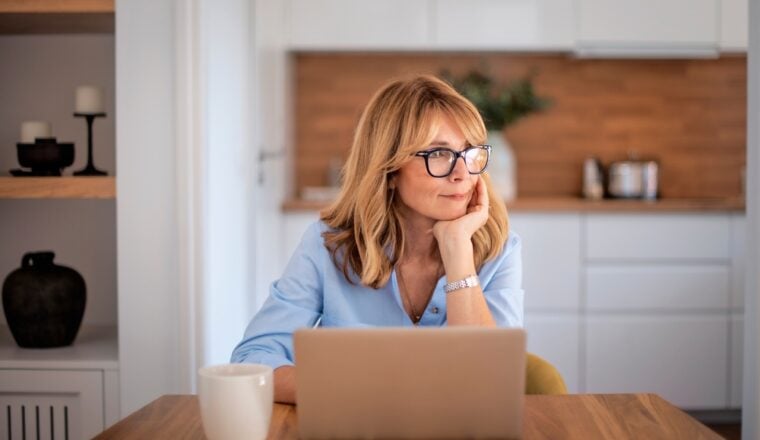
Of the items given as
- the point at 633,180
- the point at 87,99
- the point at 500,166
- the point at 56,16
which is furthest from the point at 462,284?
the point at 633,180

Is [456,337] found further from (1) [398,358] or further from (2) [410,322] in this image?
(2) [410,322]

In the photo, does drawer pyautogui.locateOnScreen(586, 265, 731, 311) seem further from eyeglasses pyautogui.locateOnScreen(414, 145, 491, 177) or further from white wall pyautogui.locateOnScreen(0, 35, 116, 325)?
eyeglasses pyautogui.locateOnScreen(414, 145, 491, 177)

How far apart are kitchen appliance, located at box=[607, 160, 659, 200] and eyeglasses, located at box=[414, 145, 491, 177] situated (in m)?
2.69

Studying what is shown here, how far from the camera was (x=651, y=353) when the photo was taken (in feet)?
13.3

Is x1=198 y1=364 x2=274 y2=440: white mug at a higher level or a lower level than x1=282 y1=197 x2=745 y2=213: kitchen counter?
lower

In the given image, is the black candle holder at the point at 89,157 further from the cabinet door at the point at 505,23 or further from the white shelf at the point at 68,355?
the cabinet door at the point at 505,23

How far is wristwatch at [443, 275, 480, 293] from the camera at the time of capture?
5.80 ft

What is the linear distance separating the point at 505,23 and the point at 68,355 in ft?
8.43

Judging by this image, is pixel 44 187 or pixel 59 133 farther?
pixel 59 133

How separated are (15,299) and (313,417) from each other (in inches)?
60.1

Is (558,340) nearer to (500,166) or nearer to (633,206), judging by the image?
(633,206)

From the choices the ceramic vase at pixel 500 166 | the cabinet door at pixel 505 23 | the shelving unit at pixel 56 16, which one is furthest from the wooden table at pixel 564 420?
the cabinet door at pixel 505 23

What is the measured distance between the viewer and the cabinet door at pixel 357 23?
13.8ft

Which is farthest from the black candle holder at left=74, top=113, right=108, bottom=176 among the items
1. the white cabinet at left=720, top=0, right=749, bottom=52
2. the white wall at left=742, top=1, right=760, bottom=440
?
the white cabinet at left=720, top=0, right=749, bottom=52
